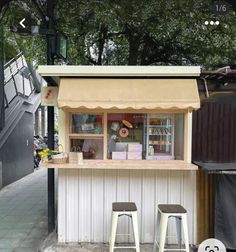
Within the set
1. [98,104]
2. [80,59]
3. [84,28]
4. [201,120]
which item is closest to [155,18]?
[84,28]

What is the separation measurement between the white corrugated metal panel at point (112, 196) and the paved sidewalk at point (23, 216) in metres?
0.79

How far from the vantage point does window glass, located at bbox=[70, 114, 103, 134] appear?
6051 millimetres

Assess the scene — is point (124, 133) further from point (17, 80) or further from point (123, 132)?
point (17, 80)

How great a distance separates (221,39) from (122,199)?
7.67m

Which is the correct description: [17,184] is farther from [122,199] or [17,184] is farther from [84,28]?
[122,199]

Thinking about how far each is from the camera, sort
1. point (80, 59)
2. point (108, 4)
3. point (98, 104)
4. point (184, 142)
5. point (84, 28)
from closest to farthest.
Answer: point (98, 104)
point (184, 142)
point (108, 4)
point (84, 28)
point (80, 59)

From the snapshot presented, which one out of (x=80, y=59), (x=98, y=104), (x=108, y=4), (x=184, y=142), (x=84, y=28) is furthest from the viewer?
(x=80, y=59)

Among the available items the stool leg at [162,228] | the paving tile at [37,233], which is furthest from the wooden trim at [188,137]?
the paving tile at [37,233]

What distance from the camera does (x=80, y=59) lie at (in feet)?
44.2

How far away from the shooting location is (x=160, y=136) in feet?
20.0

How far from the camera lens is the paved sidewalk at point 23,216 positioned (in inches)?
253

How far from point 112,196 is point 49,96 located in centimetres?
178

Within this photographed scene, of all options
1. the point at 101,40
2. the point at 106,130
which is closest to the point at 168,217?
the point at 106,130

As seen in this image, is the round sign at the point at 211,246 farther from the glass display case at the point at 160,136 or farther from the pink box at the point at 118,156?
the pink box at the point at 118,156
